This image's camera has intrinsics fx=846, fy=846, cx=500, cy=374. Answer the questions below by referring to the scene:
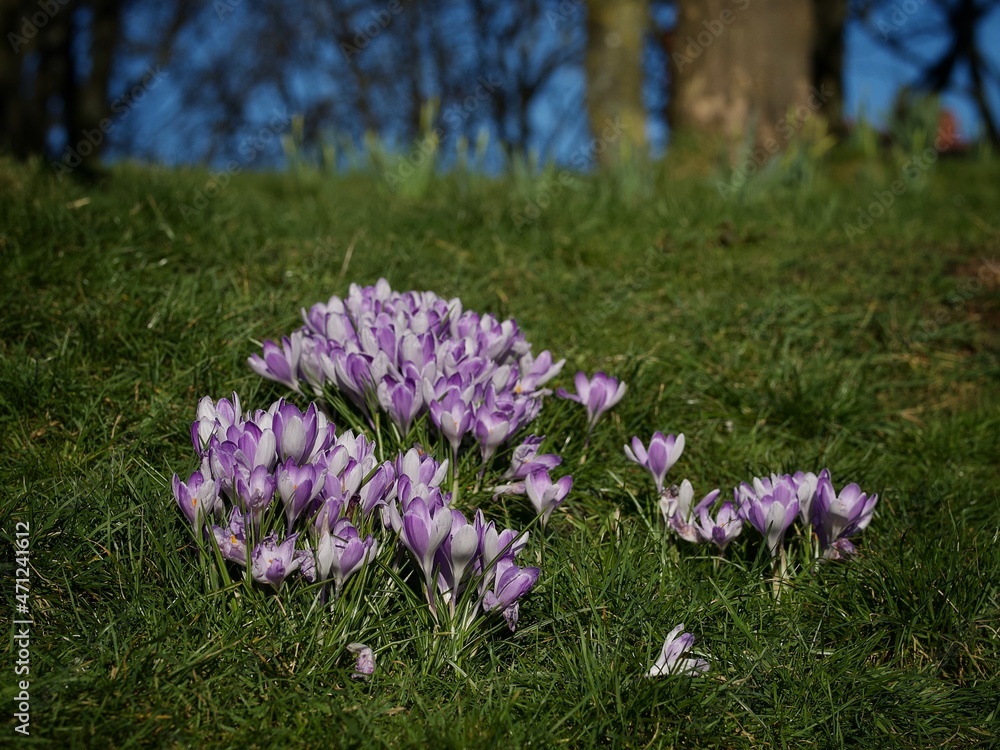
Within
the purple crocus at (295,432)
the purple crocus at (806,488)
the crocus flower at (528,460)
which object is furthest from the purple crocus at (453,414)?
the purple crocus at (806,488)

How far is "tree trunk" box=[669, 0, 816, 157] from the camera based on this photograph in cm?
631

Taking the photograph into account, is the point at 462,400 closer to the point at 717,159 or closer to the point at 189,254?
the point at 189,254

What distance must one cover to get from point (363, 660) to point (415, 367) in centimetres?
82

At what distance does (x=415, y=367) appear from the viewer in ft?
7.45

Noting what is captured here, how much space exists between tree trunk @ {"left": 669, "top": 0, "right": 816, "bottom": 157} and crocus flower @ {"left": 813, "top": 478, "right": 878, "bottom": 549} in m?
4.61

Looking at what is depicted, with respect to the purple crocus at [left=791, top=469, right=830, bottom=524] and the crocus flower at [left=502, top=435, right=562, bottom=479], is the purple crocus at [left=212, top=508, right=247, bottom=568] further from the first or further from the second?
the purple crocus at [left=791, top=469, right=830, bottom=524]

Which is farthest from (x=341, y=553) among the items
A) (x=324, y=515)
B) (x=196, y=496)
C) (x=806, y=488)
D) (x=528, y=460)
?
(x=806, y=488)

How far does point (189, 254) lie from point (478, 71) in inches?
721

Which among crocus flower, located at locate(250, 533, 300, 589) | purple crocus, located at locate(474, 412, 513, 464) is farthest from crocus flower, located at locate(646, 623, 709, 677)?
crocus flower, located at locate(250, 533, 300, 589)

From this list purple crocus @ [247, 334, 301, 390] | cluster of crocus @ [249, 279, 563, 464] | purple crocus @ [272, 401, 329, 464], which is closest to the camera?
purple crocus @ [272, 401, 329, 464]

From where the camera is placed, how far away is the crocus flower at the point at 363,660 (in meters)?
1.70

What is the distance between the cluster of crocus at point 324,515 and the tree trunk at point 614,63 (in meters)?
6.53

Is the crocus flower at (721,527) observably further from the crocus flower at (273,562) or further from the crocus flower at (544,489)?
the crocus flower at (273,562)

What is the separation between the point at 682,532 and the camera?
2.17 metres
